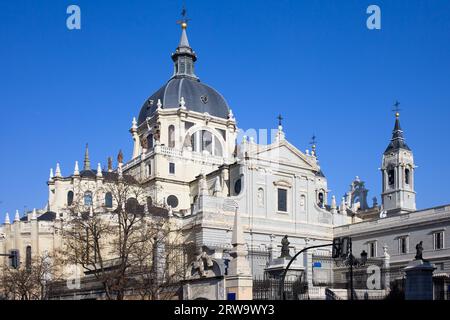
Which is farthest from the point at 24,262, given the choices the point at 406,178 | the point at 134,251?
the point at 406,178

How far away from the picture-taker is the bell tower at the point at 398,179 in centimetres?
8125

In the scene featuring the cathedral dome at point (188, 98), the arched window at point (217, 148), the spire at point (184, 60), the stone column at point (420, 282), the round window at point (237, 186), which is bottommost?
the stone column at point (420, 282)

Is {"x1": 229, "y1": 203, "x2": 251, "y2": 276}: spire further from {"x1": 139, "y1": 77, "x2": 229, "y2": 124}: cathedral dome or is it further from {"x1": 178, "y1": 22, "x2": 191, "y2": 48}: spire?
{"x1": 178, "y1": 22, "x2": 191, "y2": 48}: spire

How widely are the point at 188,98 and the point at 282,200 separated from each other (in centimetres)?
2147

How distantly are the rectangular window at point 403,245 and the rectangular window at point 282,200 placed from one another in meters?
12.7

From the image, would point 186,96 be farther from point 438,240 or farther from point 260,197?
point 438,240

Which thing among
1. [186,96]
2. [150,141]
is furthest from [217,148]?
[150,141]

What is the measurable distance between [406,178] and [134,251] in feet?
168

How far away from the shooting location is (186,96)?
8119 cm

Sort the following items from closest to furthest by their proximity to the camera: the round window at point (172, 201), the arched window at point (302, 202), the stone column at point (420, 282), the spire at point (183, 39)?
the stone column at point (420, 282) → the arched window at point (302, 202) → the round window at point (172, 201) → the spire at point (183, 39)

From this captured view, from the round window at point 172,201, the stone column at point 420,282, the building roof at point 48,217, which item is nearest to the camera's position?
the stone column at point 420,282

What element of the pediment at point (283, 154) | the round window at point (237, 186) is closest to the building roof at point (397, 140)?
the pediment at point (283, 154)

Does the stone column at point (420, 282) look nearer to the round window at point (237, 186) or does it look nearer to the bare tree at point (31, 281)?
the bare tree at point (31, 281)

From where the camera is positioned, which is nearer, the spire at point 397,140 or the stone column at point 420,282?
the stone column at point 420,282
